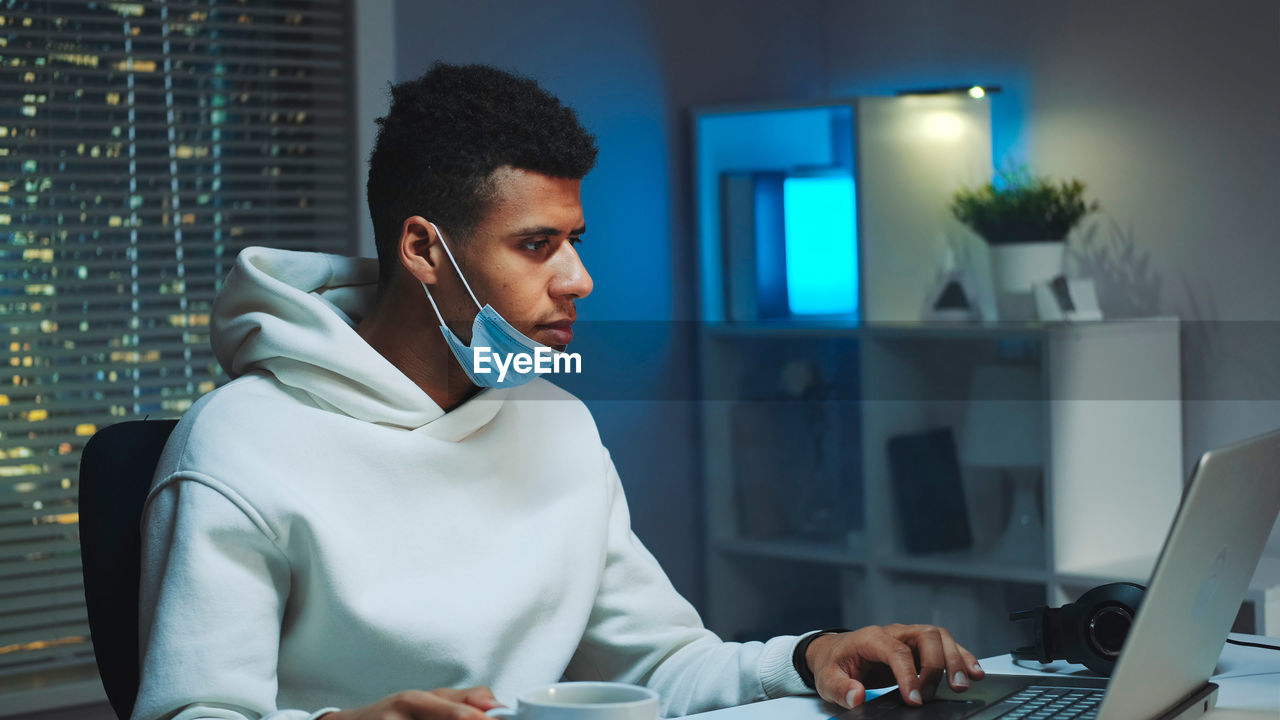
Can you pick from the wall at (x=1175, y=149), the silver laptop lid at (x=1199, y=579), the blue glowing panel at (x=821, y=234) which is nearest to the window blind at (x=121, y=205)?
the blue glowing panel at (x=821, y=234)

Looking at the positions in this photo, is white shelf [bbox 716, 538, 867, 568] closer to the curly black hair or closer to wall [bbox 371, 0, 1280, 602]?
wall [bbox 371, 0, 1280, 602]

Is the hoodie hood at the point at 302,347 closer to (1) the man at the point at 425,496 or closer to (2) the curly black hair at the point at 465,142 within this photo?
(1) the man at the point at 425,496

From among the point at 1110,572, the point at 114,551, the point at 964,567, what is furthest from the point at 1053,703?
the point at 964,567

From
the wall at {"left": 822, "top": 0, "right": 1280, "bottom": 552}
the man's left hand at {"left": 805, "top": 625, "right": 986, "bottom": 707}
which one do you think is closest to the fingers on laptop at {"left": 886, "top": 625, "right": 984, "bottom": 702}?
the man's left hand at {"left": 805, "top": 625, "right": 986, "bottom": 707}

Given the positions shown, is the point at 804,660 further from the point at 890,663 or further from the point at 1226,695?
the point at 1226,695

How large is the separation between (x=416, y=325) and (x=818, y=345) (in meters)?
1.94

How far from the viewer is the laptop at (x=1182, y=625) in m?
0.84

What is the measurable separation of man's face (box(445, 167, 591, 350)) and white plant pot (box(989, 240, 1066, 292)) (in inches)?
69.3

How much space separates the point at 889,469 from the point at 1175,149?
0.96 m

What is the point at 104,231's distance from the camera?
8.23ft

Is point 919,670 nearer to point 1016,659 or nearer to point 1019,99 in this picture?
point 1016,659

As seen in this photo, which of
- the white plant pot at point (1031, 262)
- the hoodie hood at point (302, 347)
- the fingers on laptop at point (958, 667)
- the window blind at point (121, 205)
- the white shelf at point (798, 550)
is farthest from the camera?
the white shelf at point (798, 550)

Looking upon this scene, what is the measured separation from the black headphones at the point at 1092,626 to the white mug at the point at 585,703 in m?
0.54

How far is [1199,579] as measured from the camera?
35.8 inches
